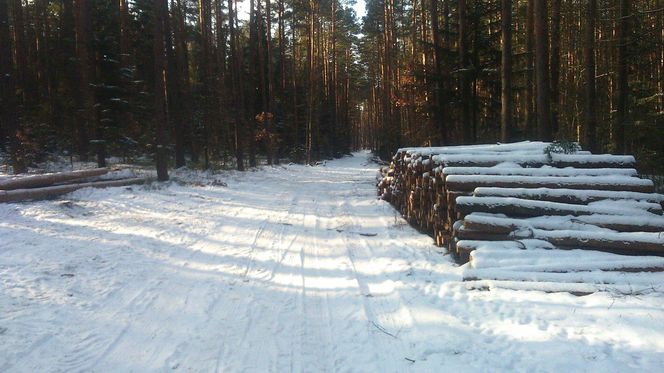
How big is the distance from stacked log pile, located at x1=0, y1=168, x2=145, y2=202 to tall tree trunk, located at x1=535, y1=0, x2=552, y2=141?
12912 millimetres

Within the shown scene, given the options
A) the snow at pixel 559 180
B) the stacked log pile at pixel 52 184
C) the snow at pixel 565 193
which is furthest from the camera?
the stacked log pile at pixel 52 184

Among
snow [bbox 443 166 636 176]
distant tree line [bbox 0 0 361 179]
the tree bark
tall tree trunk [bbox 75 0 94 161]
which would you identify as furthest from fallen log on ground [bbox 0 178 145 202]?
the tree bark

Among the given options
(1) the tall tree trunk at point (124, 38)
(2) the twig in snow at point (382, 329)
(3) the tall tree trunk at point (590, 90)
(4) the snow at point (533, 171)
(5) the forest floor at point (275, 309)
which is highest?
(1) the tall tree trunk at point (124, 38)

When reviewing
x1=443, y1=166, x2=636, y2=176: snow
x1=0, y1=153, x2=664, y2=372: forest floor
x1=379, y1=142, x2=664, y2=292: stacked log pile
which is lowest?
x1=0, y1=153, x2=664, y2=372: forest floor

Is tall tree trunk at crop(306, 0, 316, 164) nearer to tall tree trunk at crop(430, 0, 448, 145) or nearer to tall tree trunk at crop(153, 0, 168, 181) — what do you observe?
tall tree trunk at crop(430, 0, 448, 145)

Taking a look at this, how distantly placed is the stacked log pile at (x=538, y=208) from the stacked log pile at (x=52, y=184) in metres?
9.58

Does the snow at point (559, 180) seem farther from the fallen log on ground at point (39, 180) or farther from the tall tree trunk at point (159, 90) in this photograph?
the tall tree trunk at point (159, 90)

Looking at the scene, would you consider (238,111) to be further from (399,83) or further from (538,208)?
(538,208)

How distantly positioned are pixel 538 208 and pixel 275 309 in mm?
4333

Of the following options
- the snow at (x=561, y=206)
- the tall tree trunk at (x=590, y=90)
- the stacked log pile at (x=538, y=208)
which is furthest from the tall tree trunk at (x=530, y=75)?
the snow at (x=561, y=206)

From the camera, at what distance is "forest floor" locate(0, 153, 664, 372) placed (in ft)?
12.7

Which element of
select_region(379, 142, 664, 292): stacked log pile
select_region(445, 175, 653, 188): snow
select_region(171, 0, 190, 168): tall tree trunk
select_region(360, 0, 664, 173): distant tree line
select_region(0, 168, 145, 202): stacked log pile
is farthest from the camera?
select_region(171, 0, 190, 168): tall tree trunk

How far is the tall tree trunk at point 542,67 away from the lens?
1224 centimetres

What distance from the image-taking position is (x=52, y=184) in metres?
11.6
